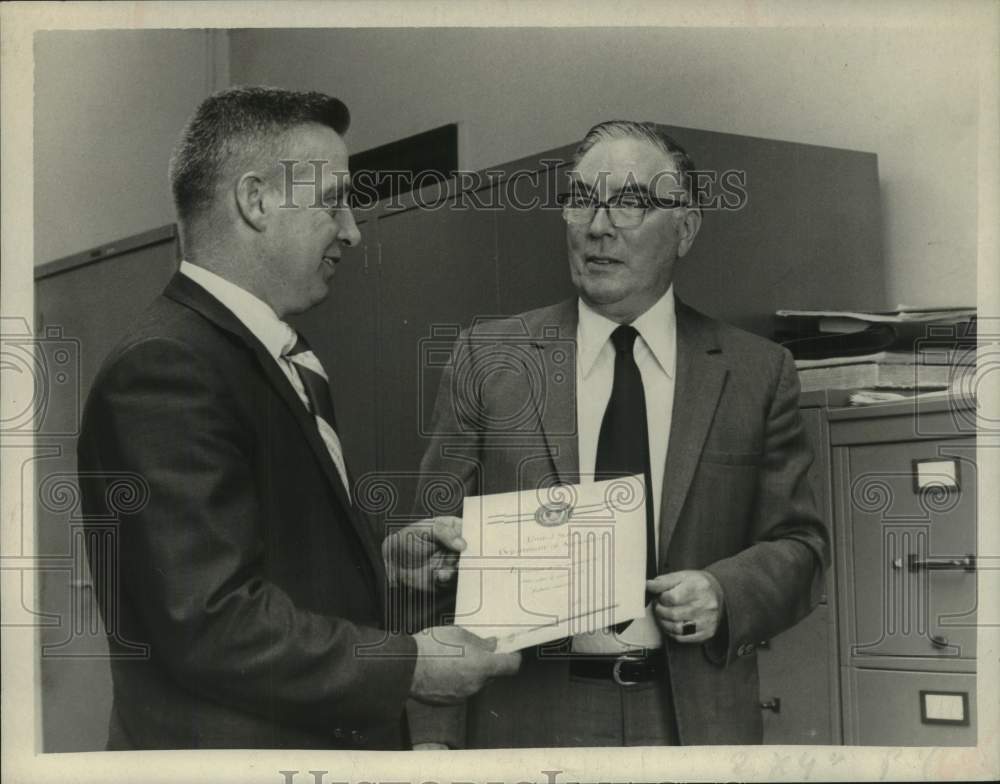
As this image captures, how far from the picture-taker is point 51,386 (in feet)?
7.39

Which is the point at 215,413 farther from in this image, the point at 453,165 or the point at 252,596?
the point at 453,165

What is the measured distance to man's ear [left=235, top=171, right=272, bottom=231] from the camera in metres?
2.18

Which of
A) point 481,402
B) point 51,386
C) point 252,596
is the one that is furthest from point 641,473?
point 51,386

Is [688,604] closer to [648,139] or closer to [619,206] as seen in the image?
[619,206]

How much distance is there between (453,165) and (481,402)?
18.2 inches

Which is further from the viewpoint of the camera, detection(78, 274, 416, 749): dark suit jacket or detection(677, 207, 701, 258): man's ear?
detection(677, 207, 701, 258): man's ear

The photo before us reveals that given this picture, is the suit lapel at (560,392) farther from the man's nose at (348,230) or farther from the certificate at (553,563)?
the man's nose at (348,230)

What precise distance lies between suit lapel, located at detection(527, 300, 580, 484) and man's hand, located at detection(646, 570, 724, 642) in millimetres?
251

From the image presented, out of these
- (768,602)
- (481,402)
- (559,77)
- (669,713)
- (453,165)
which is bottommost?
(669,713)

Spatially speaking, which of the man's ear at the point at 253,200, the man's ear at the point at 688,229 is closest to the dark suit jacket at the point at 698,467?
the man's ear at the point at 688,229

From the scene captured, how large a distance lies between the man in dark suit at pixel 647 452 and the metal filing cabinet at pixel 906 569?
0.08 meters

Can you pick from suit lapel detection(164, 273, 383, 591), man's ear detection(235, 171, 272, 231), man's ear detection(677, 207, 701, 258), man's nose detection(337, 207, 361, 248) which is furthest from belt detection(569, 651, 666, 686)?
man's ear detection(235, 171, 272, 231)

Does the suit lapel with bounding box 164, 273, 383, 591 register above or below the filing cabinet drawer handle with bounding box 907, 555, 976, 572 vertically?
above

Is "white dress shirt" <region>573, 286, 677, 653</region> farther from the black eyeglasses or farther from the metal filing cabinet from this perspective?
the metal filing cabinet
